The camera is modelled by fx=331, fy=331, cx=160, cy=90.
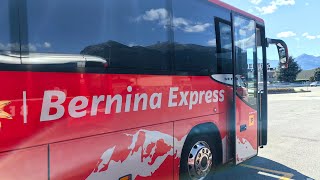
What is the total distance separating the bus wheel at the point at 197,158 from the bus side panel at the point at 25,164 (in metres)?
2.29

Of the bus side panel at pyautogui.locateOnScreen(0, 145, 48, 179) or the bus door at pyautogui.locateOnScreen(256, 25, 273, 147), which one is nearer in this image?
the bus side panel at pyautogui.locateOnScreen(0, 145, 48, 179)

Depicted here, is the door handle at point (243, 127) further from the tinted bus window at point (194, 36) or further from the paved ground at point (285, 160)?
the tinted bus window at point (194, 36)

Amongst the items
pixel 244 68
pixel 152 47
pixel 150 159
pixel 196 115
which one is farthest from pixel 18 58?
pixel 244 68

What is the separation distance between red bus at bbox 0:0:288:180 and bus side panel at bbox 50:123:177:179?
0.01 m

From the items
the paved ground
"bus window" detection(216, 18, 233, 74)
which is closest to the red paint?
"bus window" detection(216, 18, 233, 74)

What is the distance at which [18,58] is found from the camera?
2.63m

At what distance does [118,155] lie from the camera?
3.58m

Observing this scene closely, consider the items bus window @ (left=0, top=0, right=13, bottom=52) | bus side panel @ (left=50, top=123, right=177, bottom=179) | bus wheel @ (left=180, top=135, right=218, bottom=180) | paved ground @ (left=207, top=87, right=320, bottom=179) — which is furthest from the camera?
paved ground @ (left=207, top=87, right=320, bottom=179)

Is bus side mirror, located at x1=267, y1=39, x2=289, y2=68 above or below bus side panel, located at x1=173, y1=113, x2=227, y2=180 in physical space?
above

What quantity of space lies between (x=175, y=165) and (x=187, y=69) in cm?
133

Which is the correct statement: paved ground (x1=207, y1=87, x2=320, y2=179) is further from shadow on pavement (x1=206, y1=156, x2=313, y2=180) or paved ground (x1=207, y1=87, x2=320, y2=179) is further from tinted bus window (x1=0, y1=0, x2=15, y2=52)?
tinted bus window (x1=0, y1=0, x2=15, y2=52)

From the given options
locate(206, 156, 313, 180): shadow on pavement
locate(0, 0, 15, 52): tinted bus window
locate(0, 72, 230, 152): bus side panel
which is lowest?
locate(206, 156, 313, 180): shadow on pavement

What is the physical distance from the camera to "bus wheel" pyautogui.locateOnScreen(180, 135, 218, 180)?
477 cm

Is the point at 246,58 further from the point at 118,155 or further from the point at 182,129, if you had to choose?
the point at 118,155
